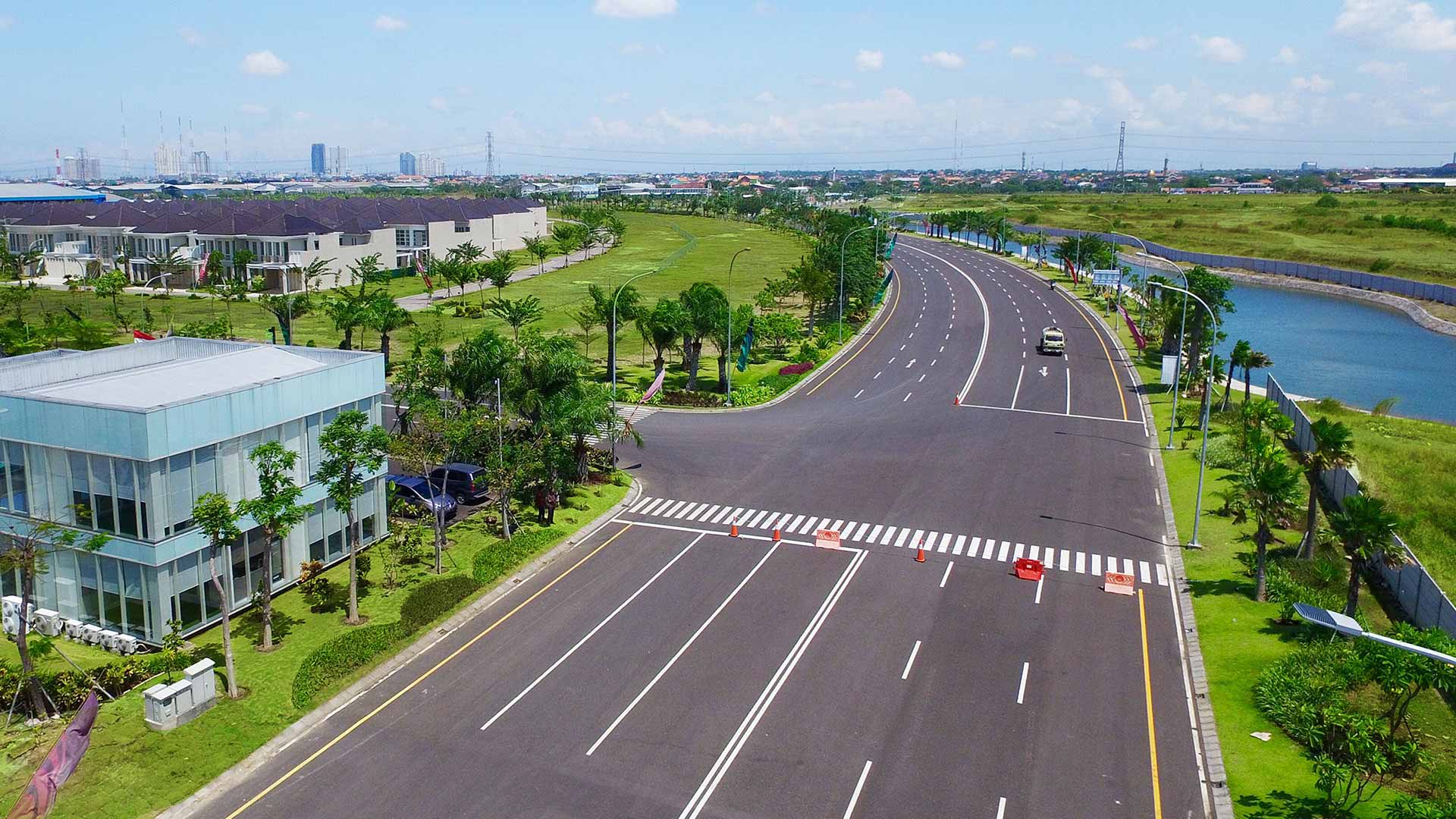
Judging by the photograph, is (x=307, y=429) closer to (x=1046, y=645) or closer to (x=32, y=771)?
(x=32, y=771)

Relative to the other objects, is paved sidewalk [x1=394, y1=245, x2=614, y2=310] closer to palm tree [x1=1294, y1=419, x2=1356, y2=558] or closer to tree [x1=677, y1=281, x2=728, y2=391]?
tree [x1=677, y1=281, x2=728, y2=391]

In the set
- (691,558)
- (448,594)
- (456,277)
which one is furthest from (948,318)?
(448,594)

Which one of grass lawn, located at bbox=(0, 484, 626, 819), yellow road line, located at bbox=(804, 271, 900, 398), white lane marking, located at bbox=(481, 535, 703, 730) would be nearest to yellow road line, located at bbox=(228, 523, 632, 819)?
grass lawn, located at bbox=(0, 484, 626, 819)

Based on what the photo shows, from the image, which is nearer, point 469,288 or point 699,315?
point 699,315

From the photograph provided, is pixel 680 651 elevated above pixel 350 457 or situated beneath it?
situated beneath

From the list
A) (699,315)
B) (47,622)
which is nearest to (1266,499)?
(699,315)

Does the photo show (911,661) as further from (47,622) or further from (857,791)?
(47,622)
